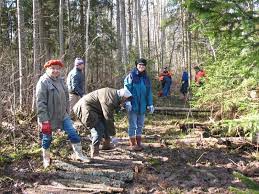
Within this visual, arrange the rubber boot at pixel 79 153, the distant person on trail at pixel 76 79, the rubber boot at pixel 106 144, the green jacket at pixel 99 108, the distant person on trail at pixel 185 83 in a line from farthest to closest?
the distant person on trail at pixel 185 83 → the distant person on trail at pixel 76 79 → the rubber boot at pixel 106 144 → the green jacket at pixel 99 108 → the rubber boot at pixel 79 153

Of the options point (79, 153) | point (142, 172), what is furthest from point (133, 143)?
point (79, 153)

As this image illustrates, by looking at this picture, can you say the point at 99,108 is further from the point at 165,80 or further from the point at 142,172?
the point at 165,80

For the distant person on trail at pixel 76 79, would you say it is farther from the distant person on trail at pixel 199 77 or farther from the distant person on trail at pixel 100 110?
the distant person on trail at pixel 199 77

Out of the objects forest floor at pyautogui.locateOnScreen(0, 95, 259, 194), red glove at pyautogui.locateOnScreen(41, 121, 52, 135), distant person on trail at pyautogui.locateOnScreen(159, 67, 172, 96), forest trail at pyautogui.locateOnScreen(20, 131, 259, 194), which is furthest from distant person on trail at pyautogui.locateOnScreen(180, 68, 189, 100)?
red glove at pyautogui.locateOnScreen(41, 121, 52, 135)

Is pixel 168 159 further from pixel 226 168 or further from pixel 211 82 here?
pixel 211 82

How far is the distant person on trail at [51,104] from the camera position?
6621mm

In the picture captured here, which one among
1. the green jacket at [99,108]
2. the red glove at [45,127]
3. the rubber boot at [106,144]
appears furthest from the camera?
the rubber boot at [106,144]

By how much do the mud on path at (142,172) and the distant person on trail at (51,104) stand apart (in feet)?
1.61

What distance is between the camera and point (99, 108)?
25.1ft

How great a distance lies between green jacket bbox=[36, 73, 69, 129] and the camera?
6613mm

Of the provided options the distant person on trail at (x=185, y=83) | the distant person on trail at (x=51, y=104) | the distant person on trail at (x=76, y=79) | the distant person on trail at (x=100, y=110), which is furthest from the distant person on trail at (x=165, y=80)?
the distant person on trail at (x=51, y=104)

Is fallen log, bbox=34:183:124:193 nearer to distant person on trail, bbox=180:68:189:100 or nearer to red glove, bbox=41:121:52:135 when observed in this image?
red glove, bbox=41:121:52:135

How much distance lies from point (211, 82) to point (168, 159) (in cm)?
425

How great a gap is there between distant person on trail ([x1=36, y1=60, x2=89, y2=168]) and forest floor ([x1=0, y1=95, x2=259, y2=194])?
1.75 feet
